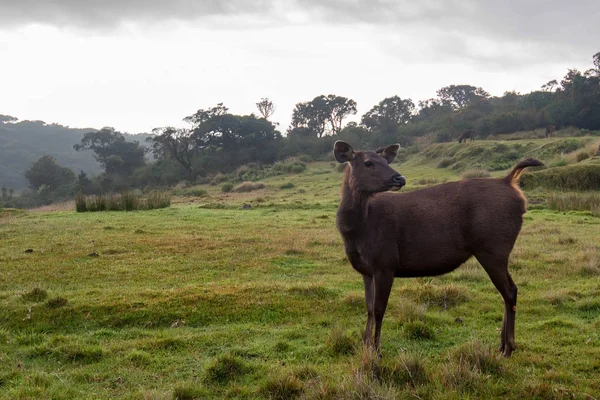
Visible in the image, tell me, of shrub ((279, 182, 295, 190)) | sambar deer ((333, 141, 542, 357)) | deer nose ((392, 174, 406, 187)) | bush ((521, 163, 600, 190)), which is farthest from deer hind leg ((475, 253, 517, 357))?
shrub ((279, 182, 295, 190))

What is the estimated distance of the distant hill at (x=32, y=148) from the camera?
102688 mm

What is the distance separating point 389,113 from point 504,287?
81790 millimetres

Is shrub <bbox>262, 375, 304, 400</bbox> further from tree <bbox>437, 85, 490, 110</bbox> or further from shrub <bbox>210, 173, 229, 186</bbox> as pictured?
tree <bbox>437, 85, 490, 110</bbox>

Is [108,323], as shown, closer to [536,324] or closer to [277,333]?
[277,333]

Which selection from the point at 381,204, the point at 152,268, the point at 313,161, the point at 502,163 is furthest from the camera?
the point at 313,161

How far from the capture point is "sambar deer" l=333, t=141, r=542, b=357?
563cm

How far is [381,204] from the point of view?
6133mm

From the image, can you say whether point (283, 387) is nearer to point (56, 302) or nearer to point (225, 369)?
point (225, 369)

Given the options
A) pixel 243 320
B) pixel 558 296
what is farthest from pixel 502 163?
pixel 243 320

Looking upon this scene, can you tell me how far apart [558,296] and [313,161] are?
183 feet

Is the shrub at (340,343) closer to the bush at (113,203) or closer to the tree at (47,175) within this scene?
the bush at (113,203)

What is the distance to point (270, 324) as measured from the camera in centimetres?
A: 728

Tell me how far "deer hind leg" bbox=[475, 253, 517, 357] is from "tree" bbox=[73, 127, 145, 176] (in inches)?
2907

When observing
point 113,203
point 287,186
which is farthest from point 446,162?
point 113,203
